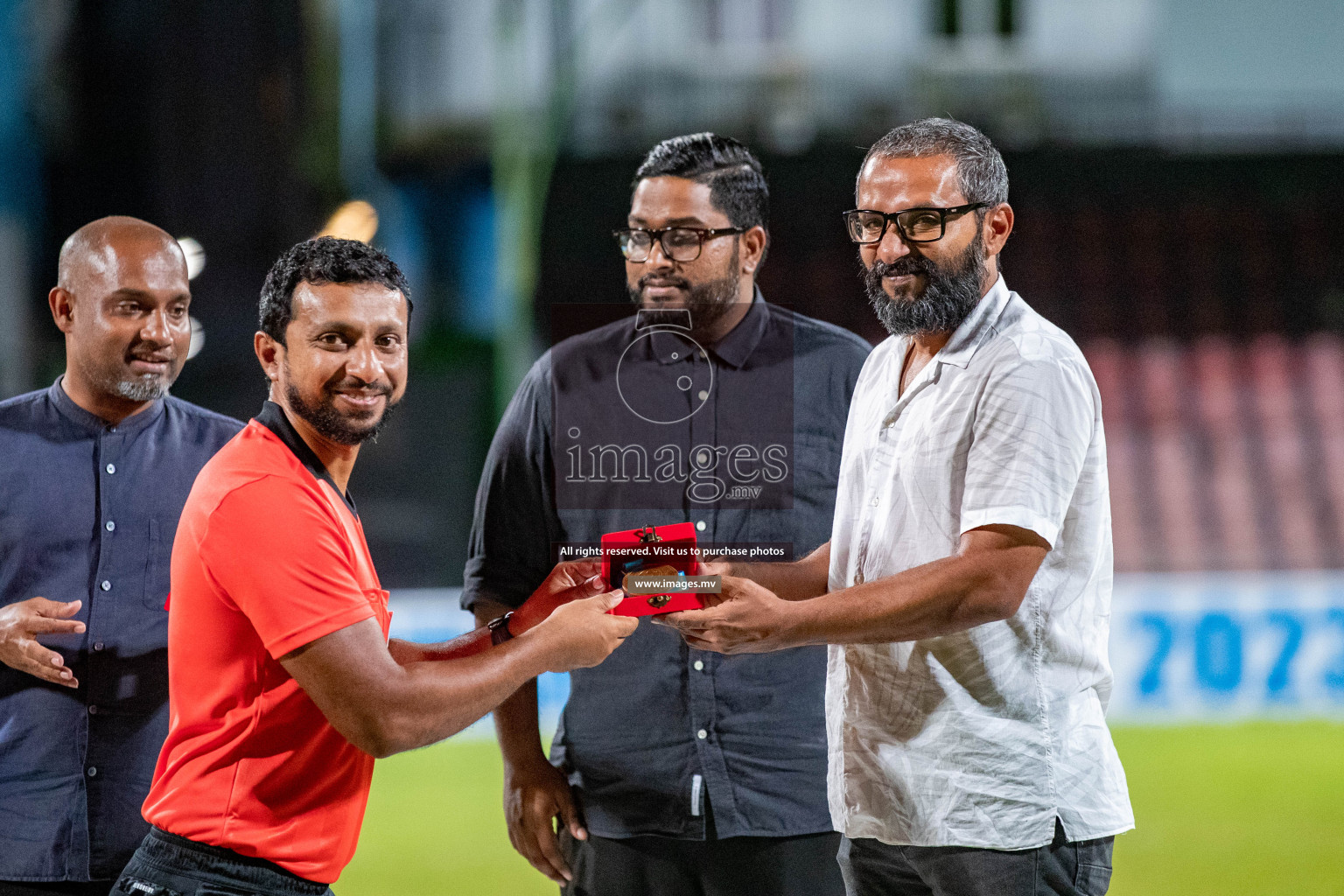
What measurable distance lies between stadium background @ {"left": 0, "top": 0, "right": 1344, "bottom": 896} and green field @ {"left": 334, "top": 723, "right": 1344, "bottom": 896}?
249 centimetres

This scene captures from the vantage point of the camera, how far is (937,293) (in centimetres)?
229

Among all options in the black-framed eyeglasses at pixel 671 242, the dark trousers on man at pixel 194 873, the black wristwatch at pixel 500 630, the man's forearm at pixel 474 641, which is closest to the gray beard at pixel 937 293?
the black-framed eyeglasses at pixel 671 242

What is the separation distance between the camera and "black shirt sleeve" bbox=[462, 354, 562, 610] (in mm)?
2609

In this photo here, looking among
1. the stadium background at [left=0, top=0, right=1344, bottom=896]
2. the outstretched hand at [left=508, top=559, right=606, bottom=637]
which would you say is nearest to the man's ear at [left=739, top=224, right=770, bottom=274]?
the outstretched hand at [left=508, top=559, right=606, bottom=637]

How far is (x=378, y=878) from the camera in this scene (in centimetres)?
548

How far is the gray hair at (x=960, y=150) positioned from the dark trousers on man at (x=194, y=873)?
1.63 meters

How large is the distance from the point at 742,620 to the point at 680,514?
0.31 m

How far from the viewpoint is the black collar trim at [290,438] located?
215 cm

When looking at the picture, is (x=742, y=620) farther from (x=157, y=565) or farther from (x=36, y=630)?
(x=36, y=630)

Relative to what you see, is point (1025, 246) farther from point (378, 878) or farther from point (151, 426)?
point (151, 426)

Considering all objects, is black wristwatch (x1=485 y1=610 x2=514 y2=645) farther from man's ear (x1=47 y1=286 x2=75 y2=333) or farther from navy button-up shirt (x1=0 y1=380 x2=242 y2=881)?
man's ear (x1=47 y1=286 x2=75 y2=333)

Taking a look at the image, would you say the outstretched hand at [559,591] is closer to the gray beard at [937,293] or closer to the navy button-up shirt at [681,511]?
the navy button-up shirt at [681,511]

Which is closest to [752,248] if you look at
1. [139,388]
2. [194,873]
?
[139,388]

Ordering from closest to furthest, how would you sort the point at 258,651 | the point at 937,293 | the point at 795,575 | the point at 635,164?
1. the point at 258,651
2. the point at 937,293
3. the point at 795,575
4. the point at 635,164
